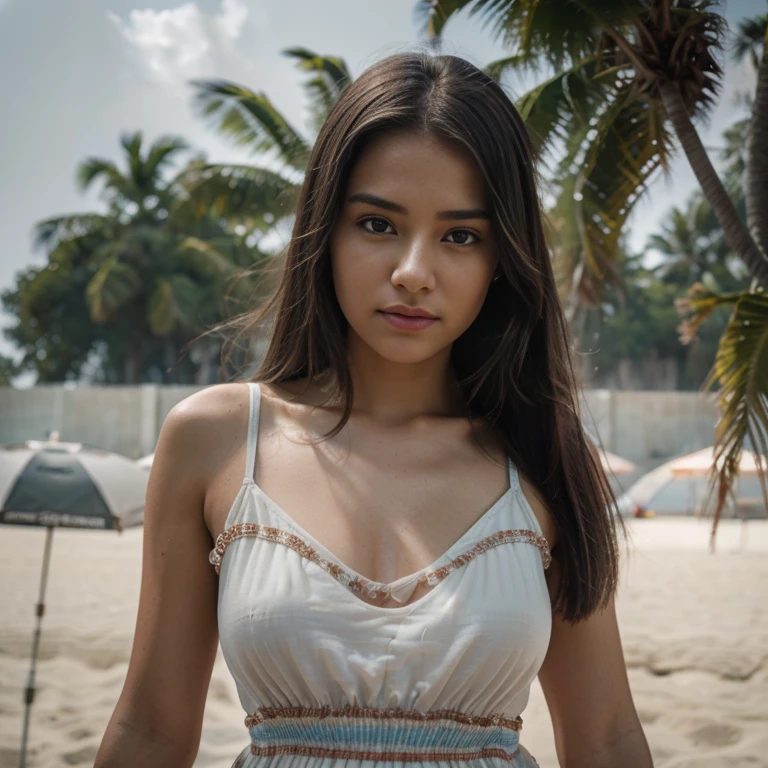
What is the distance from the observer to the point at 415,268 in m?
1.43

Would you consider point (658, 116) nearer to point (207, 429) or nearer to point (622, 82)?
point (622, 82)

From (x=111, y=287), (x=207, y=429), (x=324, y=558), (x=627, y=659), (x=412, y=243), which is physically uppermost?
(x=111, y=287)

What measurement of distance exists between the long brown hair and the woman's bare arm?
275 millimetres

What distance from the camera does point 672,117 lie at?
5.45 metres

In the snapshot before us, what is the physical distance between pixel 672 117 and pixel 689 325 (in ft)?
4.31

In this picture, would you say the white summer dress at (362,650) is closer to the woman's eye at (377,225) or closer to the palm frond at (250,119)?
the woman's eye at (377,225)

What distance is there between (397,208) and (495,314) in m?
0.40

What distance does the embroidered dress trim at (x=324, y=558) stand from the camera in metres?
1.42

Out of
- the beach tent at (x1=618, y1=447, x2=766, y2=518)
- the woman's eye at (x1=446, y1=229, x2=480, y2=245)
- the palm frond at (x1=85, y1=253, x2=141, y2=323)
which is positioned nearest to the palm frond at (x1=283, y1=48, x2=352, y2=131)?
the beach tent at (x1=618, y1=447, x2=766, y2=518)

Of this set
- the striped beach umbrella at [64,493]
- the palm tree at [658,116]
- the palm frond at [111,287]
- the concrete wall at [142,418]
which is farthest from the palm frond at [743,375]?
the palm frond at [111,287]

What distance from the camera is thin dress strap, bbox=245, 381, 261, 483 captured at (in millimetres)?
1517

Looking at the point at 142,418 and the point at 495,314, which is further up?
the point at 495,314

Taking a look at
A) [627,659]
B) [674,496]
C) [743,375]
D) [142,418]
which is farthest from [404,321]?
[142,418]

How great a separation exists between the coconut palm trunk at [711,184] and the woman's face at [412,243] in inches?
175
